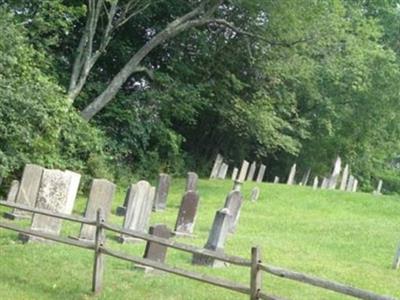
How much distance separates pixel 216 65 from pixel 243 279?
2030cm

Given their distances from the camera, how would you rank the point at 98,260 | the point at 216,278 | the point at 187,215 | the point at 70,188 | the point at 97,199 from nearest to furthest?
the point at 216,278, the point at 98,260, the point at 97,199, the point at 70,188, the point at 187,215

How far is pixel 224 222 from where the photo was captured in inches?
419

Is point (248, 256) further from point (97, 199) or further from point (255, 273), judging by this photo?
point (255, 273)

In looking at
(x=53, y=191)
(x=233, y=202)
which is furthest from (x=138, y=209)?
(x=233, y=202)

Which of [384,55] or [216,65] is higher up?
[384,55]

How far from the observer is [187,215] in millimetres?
13477

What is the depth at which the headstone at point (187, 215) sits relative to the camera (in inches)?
525

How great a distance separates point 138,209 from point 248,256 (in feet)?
7.08

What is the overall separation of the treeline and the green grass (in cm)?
297

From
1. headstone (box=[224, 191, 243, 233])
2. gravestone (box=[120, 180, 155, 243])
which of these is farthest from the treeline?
headstone (box=[224, 191, 243, 233])

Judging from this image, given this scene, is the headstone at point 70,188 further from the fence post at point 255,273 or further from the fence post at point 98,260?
the fence post at point 255,273

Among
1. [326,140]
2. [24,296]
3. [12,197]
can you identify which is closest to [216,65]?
[326,140]

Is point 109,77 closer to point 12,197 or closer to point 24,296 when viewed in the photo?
point 12,197

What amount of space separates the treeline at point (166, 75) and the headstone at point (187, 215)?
5.11m
